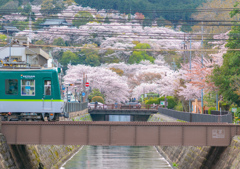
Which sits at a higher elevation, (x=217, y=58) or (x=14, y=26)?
(x=14, y=26)

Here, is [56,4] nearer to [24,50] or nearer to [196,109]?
[24,50]

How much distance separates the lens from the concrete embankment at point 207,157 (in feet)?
81.8

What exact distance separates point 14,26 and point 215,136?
121 meters

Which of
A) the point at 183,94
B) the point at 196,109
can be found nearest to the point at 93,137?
the point at 196,109

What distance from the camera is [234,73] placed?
4284 centimetres

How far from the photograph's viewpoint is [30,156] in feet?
98.4

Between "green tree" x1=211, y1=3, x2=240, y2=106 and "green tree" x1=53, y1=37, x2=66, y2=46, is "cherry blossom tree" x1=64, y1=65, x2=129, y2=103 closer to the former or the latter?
"green tree" x1=53, y1=37, x2=66, y2=46

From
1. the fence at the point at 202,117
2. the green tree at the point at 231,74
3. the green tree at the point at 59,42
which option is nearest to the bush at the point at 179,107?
the fence at the point at 202,117

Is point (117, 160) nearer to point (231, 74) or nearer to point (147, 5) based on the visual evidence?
point (231, 74)

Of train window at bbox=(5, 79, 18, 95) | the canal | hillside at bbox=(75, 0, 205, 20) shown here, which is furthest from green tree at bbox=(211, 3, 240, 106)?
hillside at bbox=(75, 0, 205, 20)

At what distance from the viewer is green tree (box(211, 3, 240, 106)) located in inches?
1656

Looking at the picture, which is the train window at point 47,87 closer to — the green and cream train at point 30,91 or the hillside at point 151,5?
the green and cream train at point 30,91

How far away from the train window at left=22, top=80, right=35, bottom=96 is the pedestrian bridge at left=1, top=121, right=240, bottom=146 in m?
2.41

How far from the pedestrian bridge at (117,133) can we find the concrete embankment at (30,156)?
1089 mm
